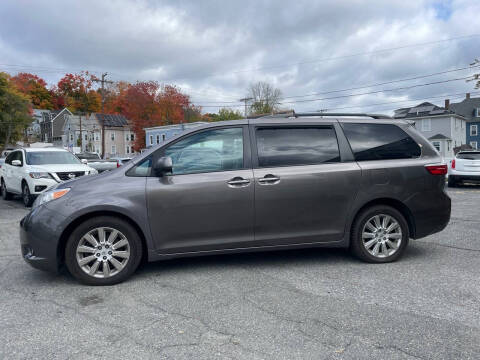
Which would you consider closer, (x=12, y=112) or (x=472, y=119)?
(x=12, y=112)

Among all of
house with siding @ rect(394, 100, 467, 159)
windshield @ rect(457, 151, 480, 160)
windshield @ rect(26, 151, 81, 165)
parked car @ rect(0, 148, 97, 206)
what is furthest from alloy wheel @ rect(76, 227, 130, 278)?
house with siding @ rect(394, 100, 467, 159)

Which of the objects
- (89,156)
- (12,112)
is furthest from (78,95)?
(89,156)

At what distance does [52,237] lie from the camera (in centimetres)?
427

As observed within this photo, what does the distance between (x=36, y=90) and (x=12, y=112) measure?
42.2 meters

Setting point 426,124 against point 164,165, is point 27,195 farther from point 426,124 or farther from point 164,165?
point 426,124

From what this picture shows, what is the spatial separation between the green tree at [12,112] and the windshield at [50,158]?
1817 inches

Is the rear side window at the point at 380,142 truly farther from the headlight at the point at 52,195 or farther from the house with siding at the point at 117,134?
the house with siding at the point at 117,134

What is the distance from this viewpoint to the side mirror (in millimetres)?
4387

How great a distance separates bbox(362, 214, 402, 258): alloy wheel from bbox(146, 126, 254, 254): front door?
1.48 meters

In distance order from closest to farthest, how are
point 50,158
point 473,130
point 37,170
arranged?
point 37,170 < point 50,158 < point 473,130

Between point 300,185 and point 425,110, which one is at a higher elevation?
point 425,110

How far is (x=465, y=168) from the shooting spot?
50.4ft

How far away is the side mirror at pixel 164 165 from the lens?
439 centimetres

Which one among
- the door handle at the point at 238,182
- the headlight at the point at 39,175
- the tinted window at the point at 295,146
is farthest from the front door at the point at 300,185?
the headlight at the point at 39,175
